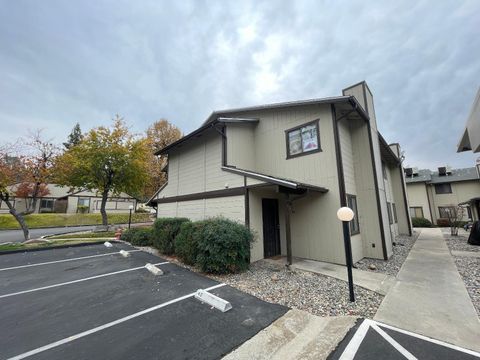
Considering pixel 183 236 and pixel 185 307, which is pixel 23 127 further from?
pixel 185 307

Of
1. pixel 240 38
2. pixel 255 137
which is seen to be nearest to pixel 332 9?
pixel 240 38

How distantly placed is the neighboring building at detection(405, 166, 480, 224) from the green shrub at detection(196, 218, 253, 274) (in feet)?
88.3

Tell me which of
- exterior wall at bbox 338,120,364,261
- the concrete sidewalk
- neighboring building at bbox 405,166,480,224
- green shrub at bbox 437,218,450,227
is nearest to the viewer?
the concrete sidewalk

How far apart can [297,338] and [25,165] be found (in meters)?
20.3

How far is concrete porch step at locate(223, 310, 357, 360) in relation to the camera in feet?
8.71

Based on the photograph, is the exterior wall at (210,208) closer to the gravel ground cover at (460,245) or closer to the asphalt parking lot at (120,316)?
the asphalt parking lot at (120,316)

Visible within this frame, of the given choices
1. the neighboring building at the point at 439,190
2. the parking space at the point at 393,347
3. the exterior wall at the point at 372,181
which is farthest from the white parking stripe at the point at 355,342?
the neighboring building at the point at 439,190

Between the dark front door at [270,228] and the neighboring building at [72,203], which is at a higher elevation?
the neighboring building at [72,203]

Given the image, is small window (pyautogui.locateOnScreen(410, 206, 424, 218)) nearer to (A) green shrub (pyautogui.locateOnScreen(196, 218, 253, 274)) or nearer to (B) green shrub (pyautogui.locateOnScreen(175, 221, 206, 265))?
(A) green shrub (pyautogui.locateOnScreen(196, 218, 253, 274))

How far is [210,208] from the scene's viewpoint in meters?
8.92

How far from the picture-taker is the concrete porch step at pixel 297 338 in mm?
2655

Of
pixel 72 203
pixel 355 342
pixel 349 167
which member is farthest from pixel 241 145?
pixel 72 203

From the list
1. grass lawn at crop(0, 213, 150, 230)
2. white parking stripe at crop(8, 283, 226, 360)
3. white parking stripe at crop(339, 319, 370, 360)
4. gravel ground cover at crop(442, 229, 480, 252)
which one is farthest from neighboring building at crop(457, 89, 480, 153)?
grass lawn at crop(0, 213, 150, 230)

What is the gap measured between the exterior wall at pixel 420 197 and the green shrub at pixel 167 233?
2814cm
